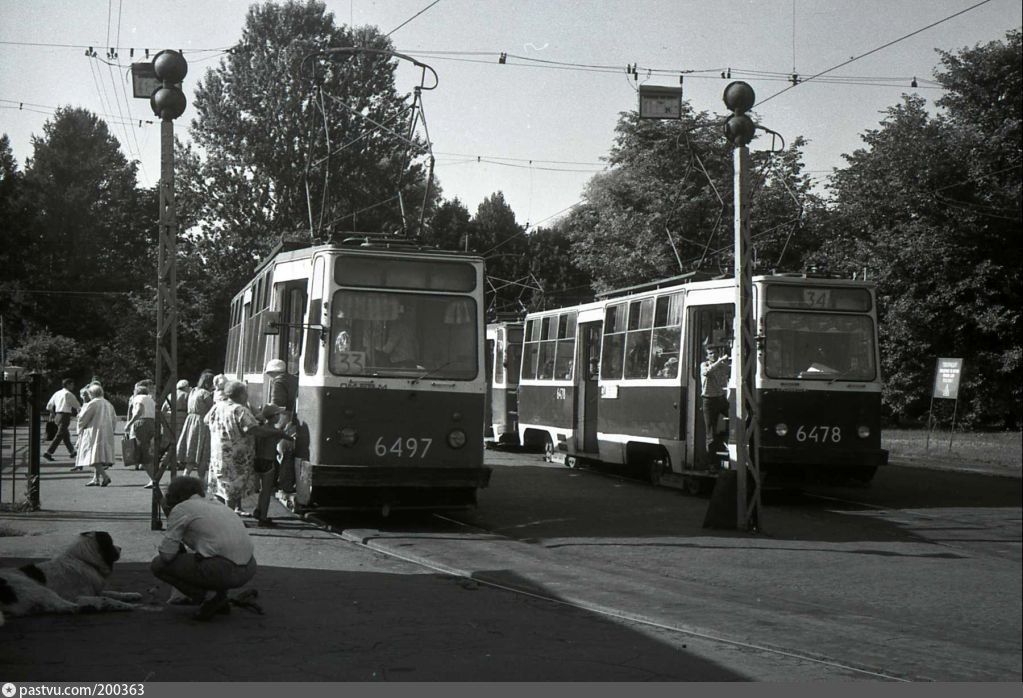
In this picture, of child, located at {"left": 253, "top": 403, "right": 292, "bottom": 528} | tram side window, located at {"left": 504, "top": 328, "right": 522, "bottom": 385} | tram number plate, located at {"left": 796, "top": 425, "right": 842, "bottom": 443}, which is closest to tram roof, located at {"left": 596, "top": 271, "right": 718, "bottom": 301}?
tram number plate, located at {"left": 796, "top": 425, "right": 842, "bottom": 443}

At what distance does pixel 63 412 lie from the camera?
37.9ft

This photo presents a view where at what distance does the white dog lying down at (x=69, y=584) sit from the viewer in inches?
272

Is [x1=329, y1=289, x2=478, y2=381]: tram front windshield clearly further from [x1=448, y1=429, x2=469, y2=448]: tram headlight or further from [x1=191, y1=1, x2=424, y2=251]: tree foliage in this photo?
[x1=191, y1=1, x2=424, y2=251]: tree foliage

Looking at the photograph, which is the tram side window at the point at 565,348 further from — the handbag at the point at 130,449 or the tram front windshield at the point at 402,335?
the handbag at the point at 130,449

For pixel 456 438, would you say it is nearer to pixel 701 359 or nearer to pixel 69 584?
pixel 701 359

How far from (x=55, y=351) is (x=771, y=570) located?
21.3ft

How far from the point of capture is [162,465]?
11.9 metres

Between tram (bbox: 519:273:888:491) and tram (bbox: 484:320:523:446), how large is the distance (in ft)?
25.8

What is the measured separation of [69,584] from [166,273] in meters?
4.39

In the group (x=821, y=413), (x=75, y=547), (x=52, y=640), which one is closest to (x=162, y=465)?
(x=75, y=547)

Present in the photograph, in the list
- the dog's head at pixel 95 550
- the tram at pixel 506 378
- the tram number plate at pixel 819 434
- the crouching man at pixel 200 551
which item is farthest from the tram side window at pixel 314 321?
the tram at pixel 506 378

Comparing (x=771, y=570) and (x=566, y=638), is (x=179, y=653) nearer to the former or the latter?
(x=566, y=638)

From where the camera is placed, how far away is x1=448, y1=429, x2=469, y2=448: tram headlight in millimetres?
12852

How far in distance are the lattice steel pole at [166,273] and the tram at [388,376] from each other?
56.6 inches
